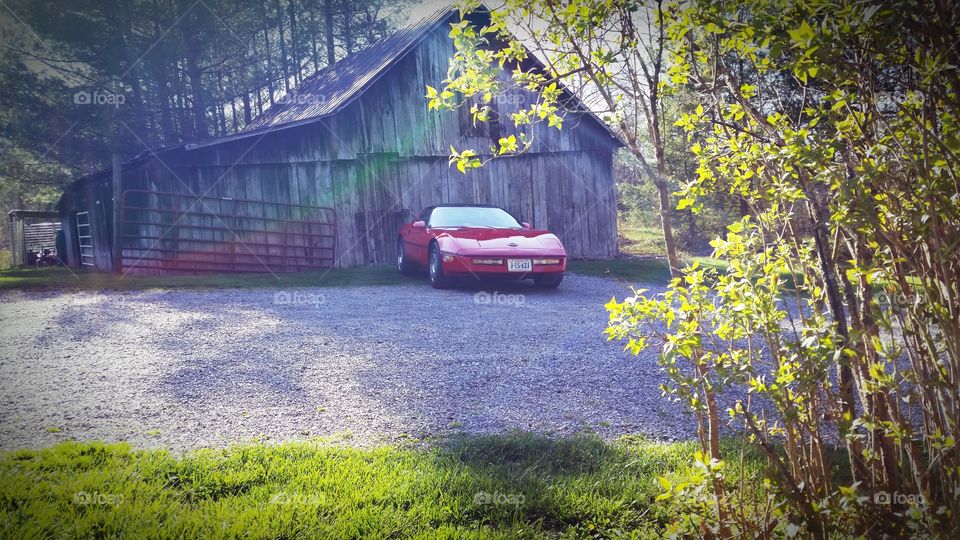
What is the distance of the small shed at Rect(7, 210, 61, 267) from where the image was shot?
25109mm

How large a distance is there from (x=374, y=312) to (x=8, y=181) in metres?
23.6

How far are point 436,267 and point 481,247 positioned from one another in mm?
1030

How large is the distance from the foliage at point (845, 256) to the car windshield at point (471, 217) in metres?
7.93

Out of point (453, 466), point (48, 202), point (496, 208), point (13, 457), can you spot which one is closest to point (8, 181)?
point (48, 202)

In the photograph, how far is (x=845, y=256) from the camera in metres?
2.77

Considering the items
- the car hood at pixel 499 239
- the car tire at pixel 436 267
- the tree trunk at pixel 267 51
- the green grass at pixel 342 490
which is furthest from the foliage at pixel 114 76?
the green grass at pixel 342 490

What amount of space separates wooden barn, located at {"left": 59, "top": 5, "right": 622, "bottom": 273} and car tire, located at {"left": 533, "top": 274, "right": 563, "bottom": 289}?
5213 mm

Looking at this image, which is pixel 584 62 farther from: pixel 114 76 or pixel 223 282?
pixel 114 76

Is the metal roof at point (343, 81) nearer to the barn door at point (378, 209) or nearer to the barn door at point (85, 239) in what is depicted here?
the barn door at point (378, 209)

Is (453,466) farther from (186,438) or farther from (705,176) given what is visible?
(705,176)

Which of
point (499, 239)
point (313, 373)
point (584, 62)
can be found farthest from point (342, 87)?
point (584, 62)

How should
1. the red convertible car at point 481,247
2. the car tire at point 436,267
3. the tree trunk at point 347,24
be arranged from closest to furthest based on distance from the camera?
the red convertible car at point 481,247 → the car tire at point 436,267 → the tree trunk at point 347,24

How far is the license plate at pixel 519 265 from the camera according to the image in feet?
30.8

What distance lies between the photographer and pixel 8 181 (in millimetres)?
23703
